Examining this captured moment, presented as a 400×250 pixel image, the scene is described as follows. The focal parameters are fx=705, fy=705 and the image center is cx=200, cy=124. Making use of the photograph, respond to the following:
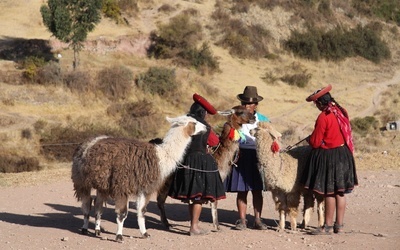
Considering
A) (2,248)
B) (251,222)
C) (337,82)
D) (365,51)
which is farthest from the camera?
(365,51)

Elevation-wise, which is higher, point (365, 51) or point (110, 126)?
point (365, 51)

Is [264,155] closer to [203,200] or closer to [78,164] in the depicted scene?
[203,200]

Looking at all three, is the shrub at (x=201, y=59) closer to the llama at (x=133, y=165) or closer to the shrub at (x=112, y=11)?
the shrub at (x=112, y=11)

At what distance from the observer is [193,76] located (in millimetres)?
39938

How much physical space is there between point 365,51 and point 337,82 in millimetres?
7836

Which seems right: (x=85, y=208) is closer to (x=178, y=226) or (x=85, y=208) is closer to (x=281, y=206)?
(x=178, y=226)

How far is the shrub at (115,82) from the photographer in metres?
34.6

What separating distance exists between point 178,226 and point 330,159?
2710mm

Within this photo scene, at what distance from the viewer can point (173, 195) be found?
979cm

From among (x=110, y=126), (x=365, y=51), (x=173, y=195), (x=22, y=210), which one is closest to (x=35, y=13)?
(x=110, y=126)

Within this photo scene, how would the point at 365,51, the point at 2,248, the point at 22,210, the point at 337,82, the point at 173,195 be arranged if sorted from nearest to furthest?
the point at 2,248, the point at 173,195, the point at 22,210, the point at 337,82, the point at 365,51

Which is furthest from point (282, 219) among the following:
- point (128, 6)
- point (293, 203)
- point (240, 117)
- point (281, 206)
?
point (128, 6)

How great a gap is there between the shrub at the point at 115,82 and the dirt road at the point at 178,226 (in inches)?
772

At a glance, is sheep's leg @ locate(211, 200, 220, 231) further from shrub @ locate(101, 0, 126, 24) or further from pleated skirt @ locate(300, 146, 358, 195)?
shrub @ locate(101, 0, 126, 24)
